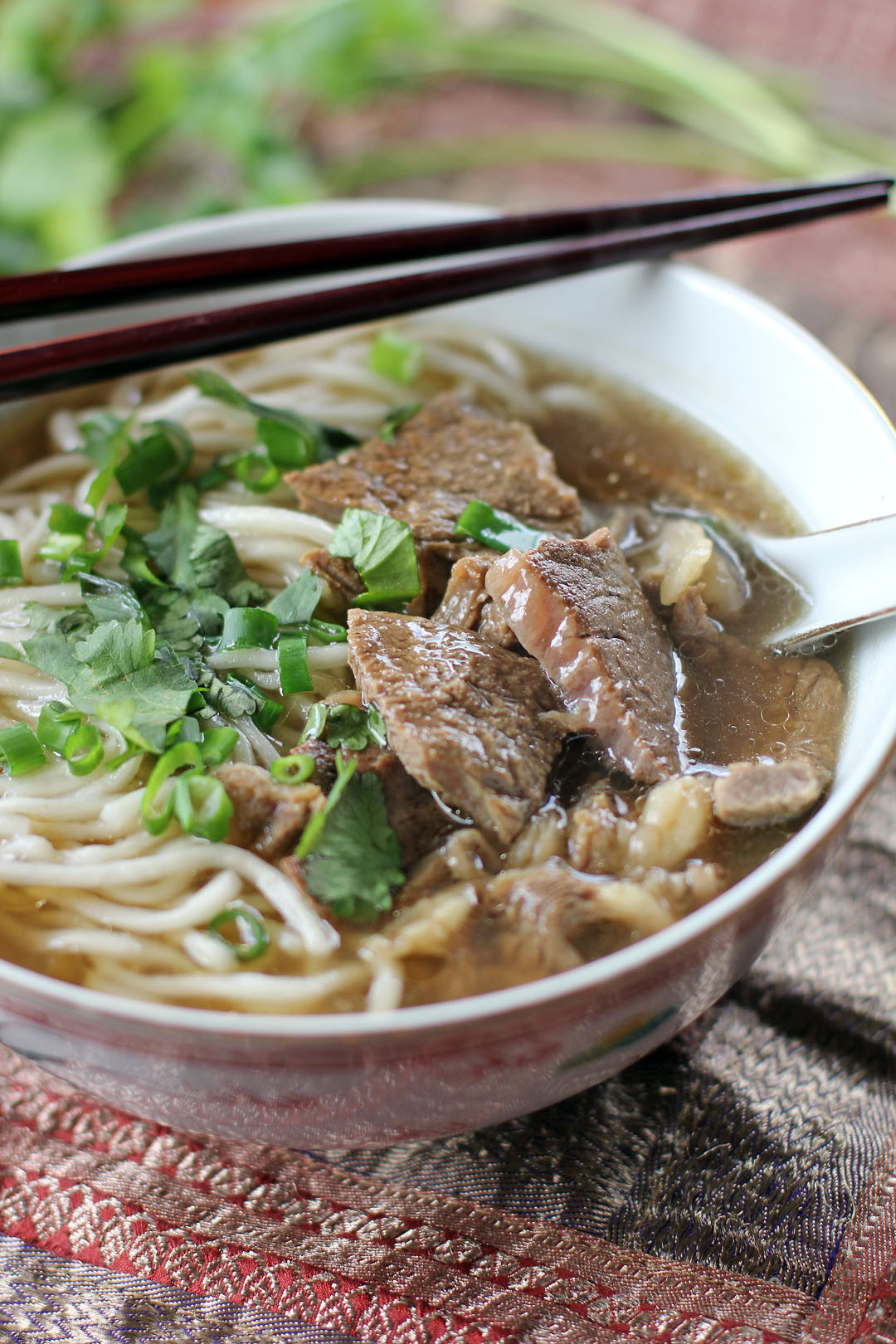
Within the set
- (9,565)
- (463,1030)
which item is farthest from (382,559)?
(463,1030)

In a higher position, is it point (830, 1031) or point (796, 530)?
point (796, 530)

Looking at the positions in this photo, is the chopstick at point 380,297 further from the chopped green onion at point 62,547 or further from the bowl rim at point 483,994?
the bowl rim at point 483,994

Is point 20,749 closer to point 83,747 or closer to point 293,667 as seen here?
point 83,747

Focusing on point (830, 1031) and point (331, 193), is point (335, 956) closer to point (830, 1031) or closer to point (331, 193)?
point (830, 1031)

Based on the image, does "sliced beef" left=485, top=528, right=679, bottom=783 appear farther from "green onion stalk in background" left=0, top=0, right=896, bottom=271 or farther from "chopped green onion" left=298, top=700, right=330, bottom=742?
"green onion stalk in background" left=0, top=0, right=896, bottom=271

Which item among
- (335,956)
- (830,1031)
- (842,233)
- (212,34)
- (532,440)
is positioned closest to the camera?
(335,956)

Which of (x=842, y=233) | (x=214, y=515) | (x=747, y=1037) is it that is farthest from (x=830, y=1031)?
(x=842, y=233)

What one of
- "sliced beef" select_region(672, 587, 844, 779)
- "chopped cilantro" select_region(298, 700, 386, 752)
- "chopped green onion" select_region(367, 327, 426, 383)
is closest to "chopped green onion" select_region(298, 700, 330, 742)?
"chopped cilantro" select_region(298, 700, 386, 752)
